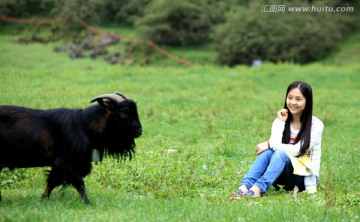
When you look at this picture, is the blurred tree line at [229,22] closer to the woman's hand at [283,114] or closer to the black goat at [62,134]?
the woman's hand at [283,114]

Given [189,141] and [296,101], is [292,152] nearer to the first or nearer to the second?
[296,101]

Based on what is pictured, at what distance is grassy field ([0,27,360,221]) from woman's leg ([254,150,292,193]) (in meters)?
0.20

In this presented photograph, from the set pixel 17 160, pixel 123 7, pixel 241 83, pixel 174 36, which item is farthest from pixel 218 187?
pixel 123 7

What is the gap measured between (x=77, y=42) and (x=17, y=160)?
82.7 ft

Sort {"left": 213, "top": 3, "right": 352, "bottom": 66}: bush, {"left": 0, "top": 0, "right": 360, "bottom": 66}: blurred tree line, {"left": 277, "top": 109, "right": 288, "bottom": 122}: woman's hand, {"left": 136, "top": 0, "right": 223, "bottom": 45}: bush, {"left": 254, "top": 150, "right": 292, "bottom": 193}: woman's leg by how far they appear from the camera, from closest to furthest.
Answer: {"left": 254, "top": 150, "right": 292, "bottom": 193}: woman's leg, {"left": 277, "top": 109, "right": 288, "bottom": 122}: woman's hand, {"left": 213, "top": 3, "right": 352, "bottom": 66}: bush, {"left": 0, "top": 0, "right": 360, "bottom": 66}: blurred tree line, {"left": 136, "top": 0, "right": 223, "bottom": 45}: bush

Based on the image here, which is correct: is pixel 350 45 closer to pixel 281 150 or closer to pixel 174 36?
pixel 174 36

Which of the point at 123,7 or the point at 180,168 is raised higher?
the point at 123,7

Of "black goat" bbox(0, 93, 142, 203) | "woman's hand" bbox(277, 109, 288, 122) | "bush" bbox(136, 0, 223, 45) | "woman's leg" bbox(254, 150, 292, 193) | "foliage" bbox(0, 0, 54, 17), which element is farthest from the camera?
"foliage" bbox(0, 0, 54, 17)

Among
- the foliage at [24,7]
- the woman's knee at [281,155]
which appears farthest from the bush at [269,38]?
the woman's knee at [281,155]

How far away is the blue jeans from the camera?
7586 mm

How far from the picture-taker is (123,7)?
112ft

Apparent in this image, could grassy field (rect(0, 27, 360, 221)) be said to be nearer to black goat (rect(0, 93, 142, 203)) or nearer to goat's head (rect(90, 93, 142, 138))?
black goat (rect(0, 93, 142, 203))

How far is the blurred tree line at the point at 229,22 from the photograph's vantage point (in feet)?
99.0

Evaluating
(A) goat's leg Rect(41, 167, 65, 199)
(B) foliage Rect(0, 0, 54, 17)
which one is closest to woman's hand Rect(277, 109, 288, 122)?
(A) goat's leg Rect(41, 167, 65, 199)
